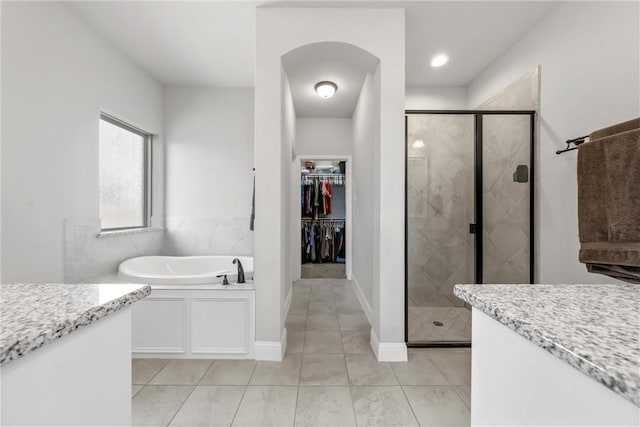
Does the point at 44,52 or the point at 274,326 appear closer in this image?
the point at 44,52

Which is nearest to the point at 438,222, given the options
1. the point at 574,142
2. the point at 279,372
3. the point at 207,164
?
the point at 574,142

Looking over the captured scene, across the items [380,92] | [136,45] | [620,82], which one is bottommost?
[620,82]

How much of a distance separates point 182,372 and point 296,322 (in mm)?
1103

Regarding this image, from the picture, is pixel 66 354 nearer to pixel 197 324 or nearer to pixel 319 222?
pixel 197 324

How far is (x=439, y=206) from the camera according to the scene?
2.55m

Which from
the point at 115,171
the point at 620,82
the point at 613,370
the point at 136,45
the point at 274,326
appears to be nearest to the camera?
the point at 613,370

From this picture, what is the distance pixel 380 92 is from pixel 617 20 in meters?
1.40

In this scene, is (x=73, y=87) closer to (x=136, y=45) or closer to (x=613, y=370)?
(x=136, y=45)

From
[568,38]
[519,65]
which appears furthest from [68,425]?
[519,65]

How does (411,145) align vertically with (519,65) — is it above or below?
below

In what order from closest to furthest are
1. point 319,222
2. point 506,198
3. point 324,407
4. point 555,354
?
point 555,354 < point 324,407 < point 506,198 < point 319,222

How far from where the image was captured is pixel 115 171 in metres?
2.80

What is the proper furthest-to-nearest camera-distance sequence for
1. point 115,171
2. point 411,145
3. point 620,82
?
point 115,171 < point 411,145 < point 620,82

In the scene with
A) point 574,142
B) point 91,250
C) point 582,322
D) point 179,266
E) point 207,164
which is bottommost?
point 179,266
